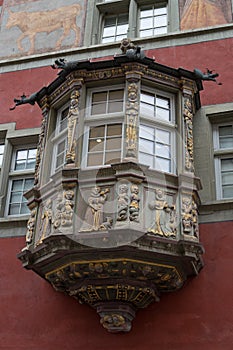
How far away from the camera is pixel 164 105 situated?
9312mm

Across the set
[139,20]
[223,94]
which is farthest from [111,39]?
[223,94]

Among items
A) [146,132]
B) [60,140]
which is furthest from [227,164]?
[60,140]

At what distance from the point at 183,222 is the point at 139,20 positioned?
6471mm

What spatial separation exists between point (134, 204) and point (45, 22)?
23.1 feet

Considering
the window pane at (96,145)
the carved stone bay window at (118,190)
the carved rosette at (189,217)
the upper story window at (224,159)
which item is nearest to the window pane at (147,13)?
the carved stone bay window at (118,190)

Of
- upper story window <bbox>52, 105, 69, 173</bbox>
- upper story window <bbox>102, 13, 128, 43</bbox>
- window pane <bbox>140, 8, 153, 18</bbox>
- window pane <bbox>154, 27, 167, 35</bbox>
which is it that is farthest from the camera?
window pane <bbox>140, 8, 153, 18</bbox>

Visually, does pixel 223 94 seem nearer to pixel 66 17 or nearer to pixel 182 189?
pixel 182 189

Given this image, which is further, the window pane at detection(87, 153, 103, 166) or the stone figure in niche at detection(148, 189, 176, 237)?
the window pane at detection(87, 153, 103, 166)

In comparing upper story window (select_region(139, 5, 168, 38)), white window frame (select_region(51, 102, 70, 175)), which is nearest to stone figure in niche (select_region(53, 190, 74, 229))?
white window frame (select_region(51, 102, 70, 175))

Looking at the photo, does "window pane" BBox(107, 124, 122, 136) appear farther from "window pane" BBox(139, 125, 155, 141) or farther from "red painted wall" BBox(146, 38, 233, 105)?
"red painted wall" BBox(146, 38, 233, 105)

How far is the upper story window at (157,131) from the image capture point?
858 centimetres

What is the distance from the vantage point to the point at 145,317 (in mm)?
8391

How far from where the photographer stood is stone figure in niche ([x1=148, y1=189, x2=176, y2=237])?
779cm

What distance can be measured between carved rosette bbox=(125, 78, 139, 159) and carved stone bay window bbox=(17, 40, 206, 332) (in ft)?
0.06
